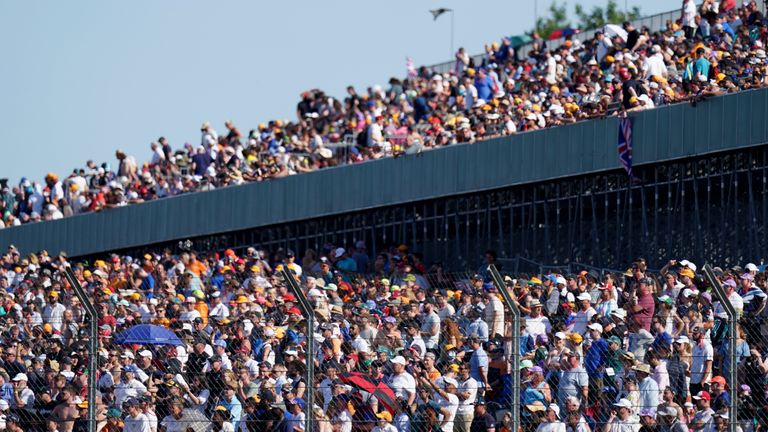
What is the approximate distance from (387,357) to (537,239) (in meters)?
12.7

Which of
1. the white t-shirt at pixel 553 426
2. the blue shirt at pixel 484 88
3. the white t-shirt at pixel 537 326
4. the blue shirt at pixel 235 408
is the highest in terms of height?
the blue shirt at pixel 484 88

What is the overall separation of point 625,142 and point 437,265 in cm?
343

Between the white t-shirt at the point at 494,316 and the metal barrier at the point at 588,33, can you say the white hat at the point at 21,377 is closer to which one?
the white t-shirt at the point at 494,316

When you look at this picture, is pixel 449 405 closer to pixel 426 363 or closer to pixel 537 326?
pixel 426 363

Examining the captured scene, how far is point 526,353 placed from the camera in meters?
17.8

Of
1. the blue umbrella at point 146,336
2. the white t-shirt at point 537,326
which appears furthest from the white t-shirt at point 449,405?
the blue umbrella at point 146,336

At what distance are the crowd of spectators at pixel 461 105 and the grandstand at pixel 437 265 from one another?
7 centimetres

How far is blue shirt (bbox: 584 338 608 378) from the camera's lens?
17.3 meters

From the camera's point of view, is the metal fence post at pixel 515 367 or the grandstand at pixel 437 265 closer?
the metal fence post at pixel 515 367

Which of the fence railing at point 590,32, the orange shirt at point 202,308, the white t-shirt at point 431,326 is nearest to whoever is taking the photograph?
the white t-shirt at point 431,326

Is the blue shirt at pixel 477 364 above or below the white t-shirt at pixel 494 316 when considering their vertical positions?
below

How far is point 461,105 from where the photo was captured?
116 ft

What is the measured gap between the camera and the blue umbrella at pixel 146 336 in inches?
789

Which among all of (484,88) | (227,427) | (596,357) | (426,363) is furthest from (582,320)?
(484,88)
